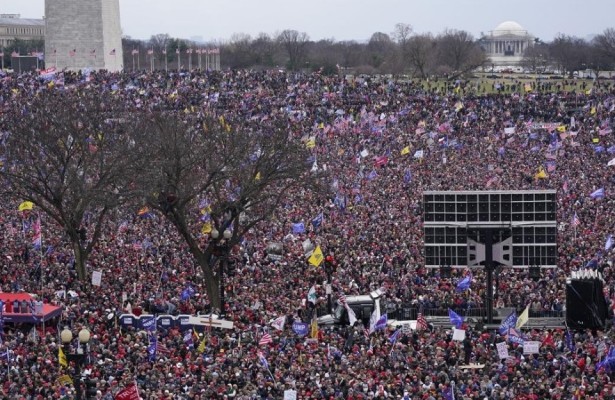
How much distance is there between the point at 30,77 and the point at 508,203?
6878 centimetres

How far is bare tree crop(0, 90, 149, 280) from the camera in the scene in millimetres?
48844

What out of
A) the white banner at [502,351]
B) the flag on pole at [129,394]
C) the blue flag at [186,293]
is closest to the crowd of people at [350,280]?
the blue flag at [186,293]

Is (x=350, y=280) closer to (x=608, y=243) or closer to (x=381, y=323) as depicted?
(x=608, y=243)

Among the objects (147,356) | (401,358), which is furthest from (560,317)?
(147,356)

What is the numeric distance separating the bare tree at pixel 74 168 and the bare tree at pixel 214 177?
1388mm

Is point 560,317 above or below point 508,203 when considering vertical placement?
below

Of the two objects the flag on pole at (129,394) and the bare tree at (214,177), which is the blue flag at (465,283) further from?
the flag on pole at (129,394)

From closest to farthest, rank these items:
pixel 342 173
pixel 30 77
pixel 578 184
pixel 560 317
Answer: pixel 560 317
pixel 578 184
pixel 342 173
pixel 30 77

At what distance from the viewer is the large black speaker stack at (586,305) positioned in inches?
1495

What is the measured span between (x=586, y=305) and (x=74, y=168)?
20225 mm

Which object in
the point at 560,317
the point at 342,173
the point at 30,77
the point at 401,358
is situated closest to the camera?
the point at 401,358

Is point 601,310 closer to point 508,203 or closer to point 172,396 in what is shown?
point 508,203

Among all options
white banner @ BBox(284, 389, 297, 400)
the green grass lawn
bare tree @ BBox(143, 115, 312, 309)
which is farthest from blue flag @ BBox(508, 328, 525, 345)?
the green grass lawn

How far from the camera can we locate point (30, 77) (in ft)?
343
